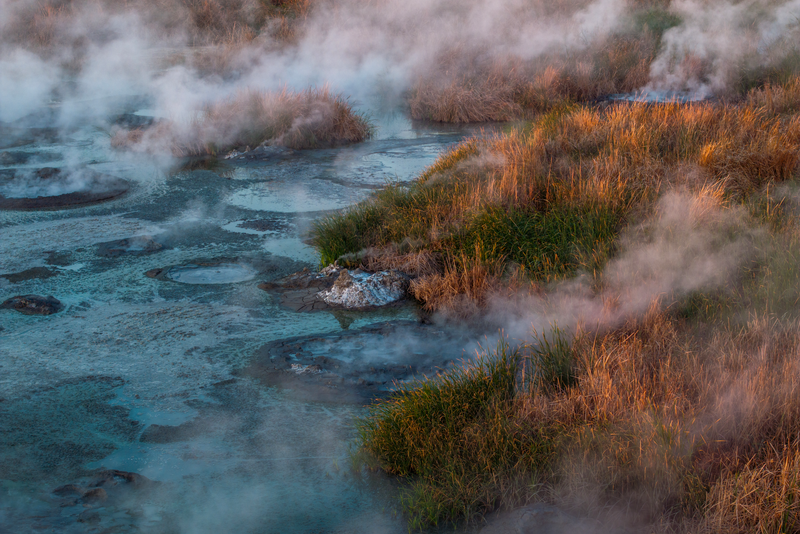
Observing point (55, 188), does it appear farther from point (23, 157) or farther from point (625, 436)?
point (625, 436)

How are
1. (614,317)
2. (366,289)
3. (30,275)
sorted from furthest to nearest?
(30,275)
(366,289)
(614,317)

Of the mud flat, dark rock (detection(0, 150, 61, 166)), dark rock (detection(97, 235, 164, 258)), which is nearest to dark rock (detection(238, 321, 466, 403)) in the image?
dark rock (detection(97, 235, 164, 258))

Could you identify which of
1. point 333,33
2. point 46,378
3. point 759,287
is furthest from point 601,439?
point 333,33

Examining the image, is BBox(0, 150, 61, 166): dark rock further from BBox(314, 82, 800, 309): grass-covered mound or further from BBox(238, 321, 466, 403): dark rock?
BBox(238, 321, 466, 403): dark rock

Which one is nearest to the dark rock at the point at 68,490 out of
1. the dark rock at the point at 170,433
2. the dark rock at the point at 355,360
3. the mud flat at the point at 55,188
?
the dark rock at the point at 170,433

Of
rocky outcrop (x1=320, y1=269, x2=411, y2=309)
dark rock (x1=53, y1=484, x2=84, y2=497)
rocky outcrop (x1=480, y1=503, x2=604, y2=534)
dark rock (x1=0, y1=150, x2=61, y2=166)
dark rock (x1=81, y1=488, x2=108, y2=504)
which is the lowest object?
rocky outcrop (x1=480, y1=503, x2=604, y2=534)

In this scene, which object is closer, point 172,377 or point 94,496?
point 94,496

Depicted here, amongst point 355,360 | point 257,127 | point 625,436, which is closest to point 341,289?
point 355,360
